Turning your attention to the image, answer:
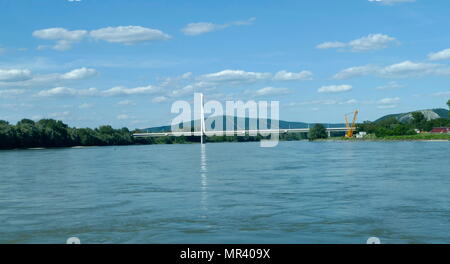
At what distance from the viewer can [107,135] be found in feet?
304

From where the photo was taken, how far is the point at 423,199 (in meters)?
12.9

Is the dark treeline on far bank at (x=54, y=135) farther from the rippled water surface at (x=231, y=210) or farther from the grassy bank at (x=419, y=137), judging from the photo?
the rippled water surface at (x=231, y=210)

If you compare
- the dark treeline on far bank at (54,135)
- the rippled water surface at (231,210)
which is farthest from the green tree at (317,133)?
the rippled water surface at (231,210)

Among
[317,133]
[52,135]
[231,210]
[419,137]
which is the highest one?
[317,133]

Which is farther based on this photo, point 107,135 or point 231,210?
point 107,135

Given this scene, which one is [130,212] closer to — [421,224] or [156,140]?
[421,224]

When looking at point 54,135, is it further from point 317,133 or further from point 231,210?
point 231,210

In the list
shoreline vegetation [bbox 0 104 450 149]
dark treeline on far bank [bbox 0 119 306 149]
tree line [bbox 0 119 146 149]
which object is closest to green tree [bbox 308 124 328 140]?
shoreline vegetation [bbox 0 104 450 149]

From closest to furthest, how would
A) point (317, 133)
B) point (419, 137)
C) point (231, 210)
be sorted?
point (231, 210) → point (419, 137) → point (317, 133)

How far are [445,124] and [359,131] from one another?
21.4 m

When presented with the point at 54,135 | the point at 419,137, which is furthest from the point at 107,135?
the point at 419,137

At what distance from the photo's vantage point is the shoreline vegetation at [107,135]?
2822 inches
